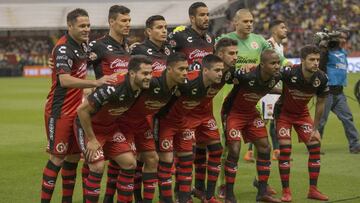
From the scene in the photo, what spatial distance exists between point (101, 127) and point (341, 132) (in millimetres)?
10325

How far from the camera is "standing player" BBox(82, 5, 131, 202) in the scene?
9.66 meters

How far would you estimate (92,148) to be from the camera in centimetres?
858

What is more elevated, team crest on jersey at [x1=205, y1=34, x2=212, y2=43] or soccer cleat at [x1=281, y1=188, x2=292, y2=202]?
team crest on jersey at [x1=205, y1=34, x2=212, y2=43]

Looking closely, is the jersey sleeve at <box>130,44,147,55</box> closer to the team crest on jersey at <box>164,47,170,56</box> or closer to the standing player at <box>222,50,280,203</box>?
the team crest on jersey at <box>164,47,170,56</box>

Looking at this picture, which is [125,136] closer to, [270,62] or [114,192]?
[114,192]

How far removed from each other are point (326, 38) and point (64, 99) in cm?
521

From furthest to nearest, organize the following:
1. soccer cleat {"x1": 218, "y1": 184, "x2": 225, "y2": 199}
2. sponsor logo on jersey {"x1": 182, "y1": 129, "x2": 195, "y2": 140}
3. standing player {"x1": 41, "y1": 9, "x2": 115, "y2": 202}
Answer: soccer cleat {"x1": 218, "y1": 184, "x2": 225, "y2": 199}
sponsor logo on jersey {"x1": 182, "y1": 129, "x2": 195, "y2": 140}
standing player {"x1": 41, "y1": 9, "x2": 115, "y2": 202}

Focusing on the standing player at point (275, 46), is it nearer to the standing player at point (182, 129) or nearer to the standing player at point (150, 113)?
the standing player at point (182, 129)

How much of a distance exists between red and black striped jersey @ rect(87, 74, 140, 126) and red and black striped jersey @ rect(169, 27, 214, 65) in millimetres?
1961

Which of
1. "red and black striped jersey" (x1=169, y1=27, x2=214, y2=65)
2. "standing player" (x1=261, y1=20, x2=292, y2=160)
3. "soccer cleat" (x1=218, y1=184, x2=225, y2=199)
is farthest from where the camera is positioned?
"standing player" (x1=261, y1=20, x2=292, y2=160)

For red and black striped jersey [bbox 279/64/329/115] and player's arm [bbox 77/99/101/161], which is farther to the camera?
red and black striped jersey [bbox 279/64/329/115]

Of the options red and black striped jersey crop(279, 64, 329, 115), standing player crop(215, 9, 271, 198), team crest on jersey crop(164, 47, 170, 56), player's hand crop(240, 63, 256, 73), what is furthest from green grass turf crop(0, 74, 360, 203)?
team crest on jersey crop(164, 47, 170, 56)

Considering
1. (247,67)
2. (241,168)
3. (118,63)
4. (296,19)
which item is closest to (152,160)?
(118,63)

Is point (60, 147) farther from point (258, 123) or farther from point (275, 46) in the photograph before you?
point (275, 46)
